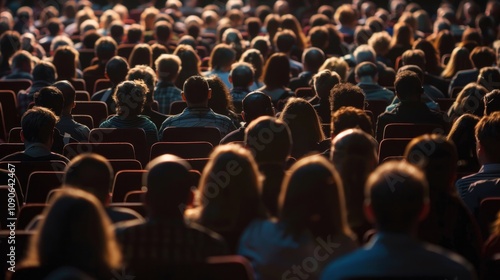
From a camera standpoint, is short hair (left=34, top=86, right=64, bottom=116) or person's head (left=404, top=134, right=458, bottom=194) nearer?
person's head (left=404, top=134, right=458, bottom=194)

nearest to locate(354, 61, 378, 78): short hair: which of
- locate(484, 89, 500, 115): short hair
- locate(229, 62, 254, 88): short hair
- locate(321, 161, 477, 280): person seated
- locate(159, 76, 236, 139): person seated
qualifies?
locate(229, 62, 254, 88): short hair

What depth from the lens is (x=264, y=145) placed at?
6.12 m

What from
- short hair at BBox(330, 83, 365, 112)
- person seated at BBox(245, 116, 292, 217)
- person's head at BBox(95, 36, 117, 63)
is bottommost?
person's head at BBox(95, 36, 117, 63)

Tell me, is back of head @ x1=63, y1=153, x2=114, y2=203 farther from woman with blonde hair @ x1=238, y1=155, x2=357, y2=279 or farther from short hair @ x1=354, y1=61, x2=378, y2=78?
short hair @ x1=354, y1=61, x2=378, y2=78

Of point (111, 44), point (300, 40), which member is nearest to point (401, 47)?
point (300, 40)

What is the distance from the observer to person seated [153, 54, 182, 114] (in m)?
11.6

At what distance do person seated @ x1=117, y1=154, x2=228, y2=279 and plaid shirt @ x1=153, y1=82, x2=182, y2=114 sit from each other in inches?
268

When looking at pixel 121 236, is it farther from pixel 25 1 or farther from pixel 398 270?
pixel 25 1

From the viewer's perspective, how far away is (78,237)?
4.01 metres

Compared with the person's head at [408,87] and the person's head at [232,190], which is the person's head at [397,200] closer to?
the person's head at [232,190]

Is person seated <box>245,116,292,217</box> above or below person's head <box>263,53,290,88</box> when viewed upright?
above

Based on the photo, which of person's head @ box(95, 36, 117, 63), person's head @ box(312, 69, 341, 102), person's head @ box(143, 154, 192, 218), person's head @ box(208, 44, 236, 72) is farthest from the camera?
person's head @ box(95, 36, 117, 63)

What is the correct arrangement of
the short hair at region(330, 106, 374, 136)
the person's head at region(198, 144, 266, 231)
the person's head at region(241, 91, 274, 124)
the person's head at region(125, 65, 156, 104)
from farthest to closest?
the person's head at region(125, 65, 156, 104) < the person's head at region(241, 91, 274, 124) < the short hair at region(330, 106, 374, 136) < the person's head at region(198, 144, 266, 231)

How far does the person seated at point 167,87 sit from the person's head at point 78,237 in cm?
753
